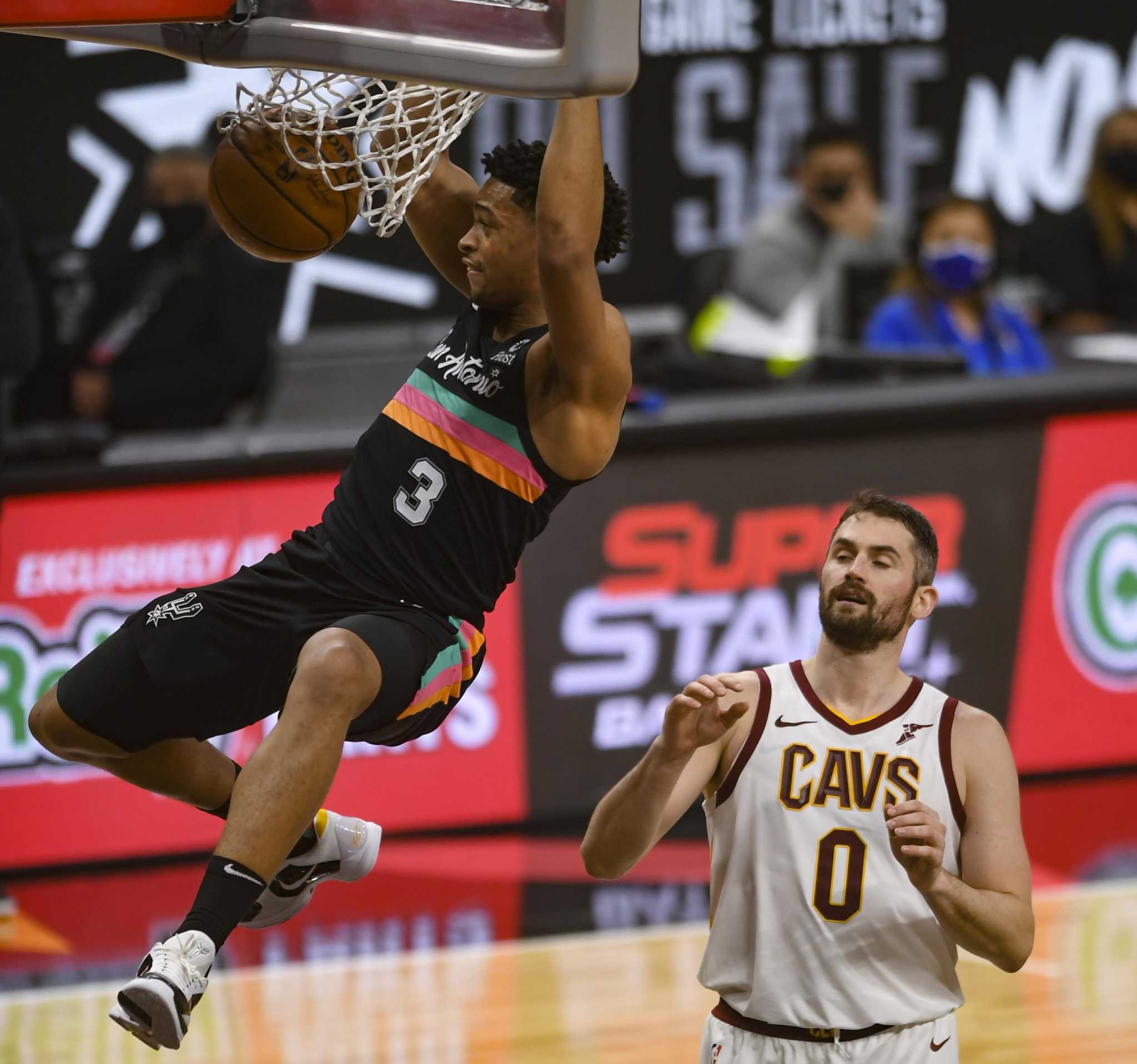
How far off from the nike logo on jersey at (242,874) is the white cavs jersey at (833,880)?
0.88 meters

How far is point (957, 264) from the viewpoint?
8.48 m

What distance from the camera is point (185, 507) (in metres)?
7.60

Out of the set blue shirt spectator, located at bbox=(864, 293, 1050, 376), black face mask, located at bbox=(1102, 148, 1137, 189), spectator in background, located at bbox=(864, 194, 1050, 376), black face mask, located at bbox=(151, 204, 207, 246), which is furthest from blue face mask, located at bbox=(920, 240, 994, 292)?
black face mask, located at bbox=(151, 204, 207, 246)

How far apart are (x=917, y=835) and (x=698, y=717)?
43cm

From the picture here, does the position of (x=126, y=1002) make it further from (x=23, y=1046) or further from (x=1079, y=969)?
(x=1079, y=969)

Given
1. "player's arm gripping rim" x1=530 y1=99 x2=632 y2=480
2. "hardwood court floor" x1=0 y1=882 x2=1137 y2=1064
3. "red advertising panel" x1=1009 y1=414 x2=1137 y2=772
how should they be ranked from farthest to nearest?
1. "red advertising panel" x1=1009 y1=414 x2=1137 y2=772
2. "hardwood court floor" x1=0 y1=882 x2=1137 y2=1064
3. "player's arm gripping rim" x1=530 y1=99 x2=632 y2=480

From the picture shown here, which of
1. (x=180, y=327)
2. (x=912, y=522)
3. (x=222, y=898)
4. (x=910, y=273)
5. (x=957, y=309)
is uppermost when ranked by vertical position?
(x=910, y=273)

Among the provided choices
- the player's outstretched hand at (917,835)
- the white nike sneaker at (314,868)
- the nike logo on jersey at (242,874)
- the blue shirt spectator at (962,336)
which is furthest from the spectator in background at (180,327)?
the player's outstretched hand at (917,835)

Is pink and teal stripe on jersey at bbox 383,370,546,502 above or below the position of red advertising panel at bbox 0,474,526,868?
above

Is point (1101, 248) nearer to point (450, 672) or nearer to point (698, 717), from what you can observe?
point (450, 672)

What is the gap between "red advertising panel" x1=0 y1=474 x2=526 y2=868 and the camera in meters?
7.46

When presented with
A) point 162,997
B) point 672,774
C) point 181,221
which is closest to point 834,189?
point 181,221

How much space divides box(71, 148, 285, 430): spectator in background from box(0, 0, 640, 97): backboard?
474cm

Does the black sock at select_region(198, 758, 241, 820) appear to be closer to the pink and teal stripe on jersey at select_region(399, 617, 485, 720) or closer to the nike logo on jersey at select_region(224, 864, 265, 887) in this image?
the pink and teal stripe on jersey at select_region(399, 617, 485, 720)
